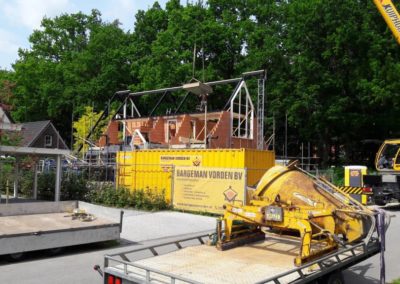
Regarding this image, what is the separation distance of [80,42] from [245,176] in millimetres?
55876

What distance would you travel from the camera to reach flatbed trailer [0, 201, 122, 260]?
371 inches

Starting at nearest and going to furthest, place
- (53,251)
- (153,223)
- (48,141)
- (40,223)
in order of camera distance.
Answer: (53,251), (40,223), (153,223), (48,141)

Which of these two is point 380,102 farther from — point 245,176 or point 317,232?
point 317,232

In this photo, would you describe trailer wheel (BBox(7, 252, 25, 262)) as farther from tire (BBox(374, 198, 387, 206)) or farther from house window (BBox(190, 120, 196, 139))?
house window (BBox(190, 120, 196, 139))

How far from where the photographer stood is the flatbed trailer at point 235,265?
5523 mm

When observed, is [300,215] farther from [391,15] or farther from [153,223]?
[391,15]

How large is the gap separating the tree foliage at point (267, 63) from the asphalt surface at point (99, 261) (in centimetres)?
2477

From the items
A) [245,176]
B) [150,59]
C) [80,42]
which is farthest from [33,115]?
[245,176]

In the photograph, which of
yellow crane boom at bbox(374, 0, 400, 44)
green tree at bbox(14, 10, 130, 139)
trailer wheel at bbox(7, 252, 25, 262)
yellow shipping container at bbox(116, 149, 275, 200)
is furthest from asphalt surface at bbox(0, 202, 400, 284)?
green tree at bbox(14, 10, 130, 139)

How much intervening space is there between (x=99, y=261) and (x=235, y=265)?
4393 millimetres

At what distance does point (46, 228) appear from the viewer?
10055mm

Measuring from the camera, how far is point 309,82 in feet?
134

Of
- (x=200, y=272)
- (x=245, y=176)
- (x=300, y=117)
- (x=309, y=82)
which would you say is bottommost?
(x=200, y=272)

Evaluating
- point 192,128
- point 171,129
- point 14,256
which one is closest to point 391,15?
point 192,128
